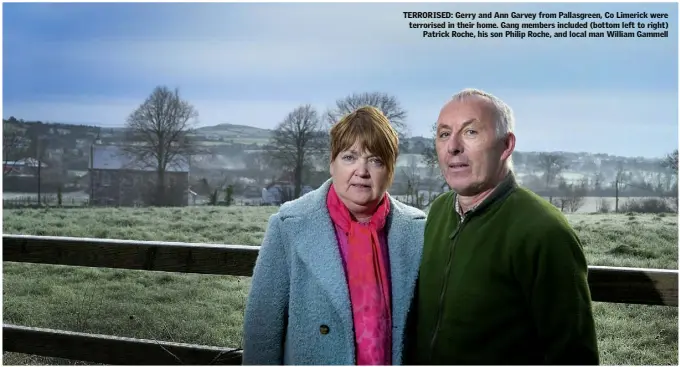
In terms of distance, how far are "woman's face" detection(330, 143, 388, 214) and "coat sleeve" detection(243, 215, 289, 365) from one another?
0.21 meters

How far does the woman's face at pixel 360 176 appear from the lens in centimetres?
164

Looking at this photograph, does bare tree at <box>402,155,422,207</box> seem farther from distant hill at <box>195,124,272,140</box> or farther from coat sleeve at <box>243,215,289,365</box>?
distant hill at <box>195,124,272,140</box>

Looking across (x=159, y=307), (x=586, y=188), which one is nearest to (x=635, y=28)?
(x=586, y=188)

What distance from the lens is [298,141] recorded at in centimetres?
691

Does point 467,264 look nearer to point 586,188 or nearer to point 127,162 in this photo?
point 586,188

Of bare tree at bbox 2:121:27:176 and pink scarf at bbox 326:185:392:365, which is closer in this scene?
pink scarf at bbox 326:185:392:365

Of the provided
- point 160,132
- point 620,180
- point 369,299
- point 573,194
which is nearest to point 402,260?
point 369,299

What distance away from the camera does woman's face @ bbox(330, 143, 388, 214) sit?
1.64 m

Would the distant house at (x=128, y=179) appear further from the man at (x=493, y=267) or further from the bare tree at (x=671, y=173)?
the man at (x=493, y=267)

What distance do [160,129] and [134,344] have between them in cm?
782

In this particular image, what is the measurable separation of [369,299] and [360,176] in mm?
311

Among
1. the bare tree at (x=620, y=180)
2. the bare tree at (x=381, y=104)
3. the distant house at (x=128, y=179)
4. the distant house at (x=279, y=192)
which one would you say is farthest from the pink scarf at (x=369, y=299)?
the distant house at (x=128, y=179)

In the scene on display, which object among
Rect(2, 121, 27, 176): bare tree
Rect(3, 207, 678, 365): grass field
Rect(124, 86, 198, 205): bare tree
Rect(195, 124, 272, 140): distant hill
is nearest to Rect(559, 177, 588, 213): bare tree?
Rect(3, 207, 678, 365): grass field

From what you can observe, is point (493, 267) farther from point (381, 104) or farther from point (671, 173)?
point (671, 173)
